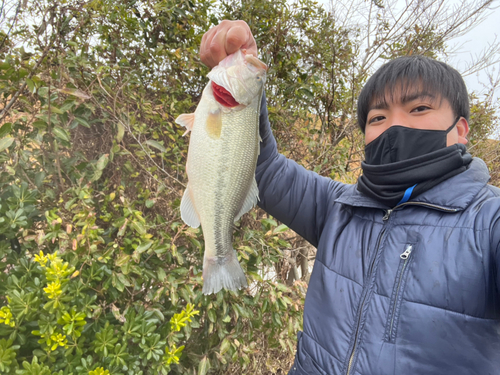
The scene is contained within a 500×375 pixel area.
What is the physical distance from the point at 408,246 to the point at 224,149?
92 cm

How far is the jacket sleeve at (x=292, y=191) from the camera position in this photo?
165 cm

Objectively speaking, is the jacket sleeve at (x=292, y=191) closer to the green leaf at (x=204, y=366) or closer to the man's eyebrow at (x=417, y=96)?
the man's eyebrow at (x=417, y=96)

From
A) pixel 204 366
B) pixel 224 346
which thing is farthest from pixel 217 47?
pixel 204 366

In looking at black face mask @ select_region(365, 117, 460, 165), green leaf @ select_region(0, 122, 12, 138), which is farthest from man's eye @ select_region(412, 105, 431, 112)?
green leaf @ select_region(0, 122, 12, 138)

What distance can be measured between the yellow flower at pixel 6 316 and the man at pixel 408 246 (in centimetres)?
150

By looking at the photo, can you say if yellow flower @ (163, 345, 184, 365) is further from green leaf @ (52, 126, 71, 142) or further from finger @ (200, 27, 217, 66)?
finger @ (200, 27, 217, 66)

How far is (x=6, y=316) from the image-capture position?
142 cm

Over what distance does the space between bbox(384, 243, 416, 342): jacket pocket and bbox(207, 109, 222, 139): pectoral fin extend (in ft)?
3.22

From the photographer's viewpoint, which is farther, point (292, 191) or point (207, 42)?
point (292, 191)

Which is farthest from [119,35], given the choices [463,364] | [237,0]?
[463,364]

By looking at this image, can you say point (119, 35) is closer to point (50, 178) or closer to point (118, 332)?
point (50, 178)

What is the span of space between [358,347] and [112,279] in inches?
57.3

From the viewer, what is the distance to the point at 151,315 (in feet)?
6.11

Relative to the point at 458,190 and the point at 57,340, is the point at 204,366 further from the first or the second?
the point at 458,190
